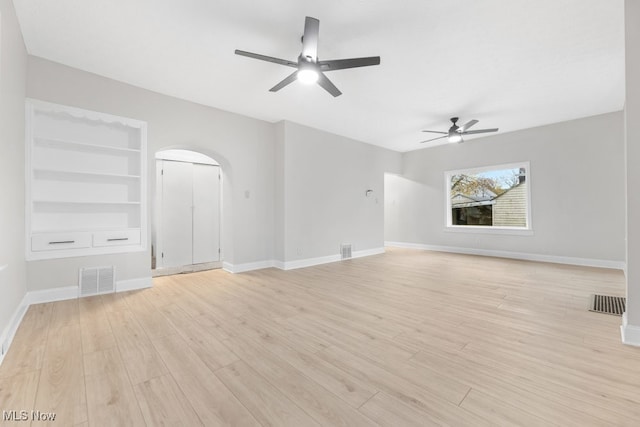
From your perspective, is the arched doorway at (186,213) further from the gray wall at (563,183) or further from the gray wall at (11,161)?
the gray wall at (563,183)

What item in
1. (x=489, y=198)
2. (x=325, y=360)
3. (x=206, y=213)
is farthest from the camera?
(x=489, y=198)

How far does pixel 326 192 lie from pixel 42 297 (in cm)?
452

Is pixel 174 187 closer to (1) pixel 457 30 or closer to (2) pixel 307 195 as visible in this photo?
(2) pixel 307 195

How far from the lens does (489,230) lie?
6.36m

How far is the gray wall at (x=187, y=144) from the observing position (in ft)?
10.4

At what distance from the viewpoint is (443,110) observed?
4.62 m

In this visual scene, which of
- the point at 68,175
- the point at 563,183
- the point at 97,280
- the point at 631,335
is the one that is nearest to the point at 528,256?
the point at 563,183

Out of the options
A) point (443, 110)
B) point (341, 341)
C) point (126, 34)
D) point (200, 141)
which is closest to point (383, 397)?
point (341, 341)

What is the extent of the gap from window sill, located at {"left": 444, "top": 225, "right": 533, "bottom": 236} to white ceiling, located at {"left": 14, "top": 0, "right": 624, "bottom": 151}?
8.53 feet

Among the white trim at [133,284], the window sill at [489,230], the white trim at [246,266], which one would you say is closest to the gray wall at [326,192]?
the white trim at [246,266]

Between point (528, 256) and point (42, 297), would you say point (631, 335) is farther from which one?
point (42, 297)

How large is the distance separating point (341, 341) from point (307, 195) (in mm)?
3506

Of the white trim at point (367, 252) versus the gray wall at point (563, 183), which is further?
the white trim at point (367, 252)

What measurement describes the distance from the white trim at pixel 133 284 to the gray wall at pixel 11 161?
0.88 m
